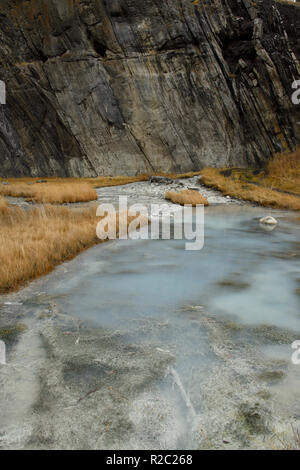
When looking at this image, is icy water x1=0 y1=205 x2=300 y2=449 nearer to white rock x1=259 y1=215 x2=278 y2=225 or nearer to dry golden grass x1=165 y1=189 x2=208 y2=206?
white rock x1=259 y1=215 x2=278 y2=225

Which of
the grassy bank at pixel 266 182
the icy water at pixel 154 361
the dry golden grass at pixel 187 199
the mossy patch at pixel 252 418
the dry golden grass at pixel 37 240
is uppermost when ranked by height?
the grassy bank at pixel 266 182

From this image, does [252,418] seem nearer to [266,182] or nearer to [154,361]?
[154,361]

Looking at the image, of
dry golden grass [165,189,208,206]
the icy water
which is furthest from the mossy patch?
dry golden grass [165,189,208,206]

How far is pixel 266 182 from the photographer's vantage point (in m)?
25.1

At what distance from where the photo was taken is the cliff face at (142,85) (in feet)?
95.3

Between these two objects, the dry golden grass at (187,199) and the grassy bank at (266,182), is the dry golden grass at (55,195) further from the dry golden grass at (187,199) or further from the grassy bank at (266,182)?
the grassy bank at (266,182)

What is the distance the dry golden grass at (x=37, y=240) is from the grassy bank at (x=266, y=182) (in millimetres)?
9411

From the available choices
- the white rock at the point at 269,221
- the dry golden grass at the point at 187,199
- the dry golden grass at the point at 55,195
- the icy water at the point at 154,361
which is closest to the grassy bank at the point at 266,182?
the dry golden grass at the point at 187,199

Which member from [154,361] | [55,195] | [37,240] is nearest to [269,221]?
[37,240]

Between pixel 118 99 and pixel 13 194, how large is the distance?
50.3 ft

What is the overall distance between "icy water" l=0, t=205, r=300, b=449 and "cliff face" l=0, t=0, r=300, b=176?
2486cm

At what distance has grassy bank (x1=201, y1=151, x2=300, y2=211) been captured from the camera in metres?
19.5

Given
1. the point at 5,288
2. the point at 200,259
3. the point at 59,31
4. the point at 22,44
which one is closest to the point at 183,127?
the point at 59,31
